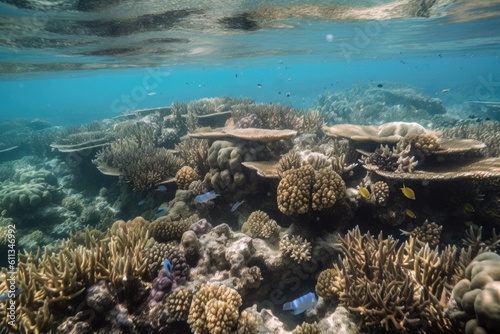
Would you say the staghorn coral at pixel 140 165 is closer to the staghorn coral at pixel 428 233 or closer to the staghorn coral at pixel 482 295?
the staghorn coral at pixel 428 233

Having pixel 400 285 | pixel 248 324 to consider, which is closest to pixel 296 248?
pixel 248 324

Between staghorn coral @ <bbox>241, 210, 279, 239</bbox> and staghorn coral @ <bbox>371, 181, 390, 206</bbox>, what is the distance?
243cm

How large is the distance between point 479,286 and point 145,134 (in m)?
13.2

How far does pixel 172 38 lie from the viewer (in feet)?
60.2

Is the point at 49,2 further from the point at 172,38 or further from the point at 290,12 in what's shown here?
the point at 290,12

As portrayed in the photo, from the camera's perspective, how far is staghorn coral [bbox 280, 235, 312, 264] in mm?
5703

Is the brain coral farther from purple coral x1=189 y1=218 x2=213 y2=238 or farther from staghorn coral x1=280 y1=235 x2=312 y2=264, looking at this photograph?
purple coral x1=189 y1=218 x2=213 y2=238

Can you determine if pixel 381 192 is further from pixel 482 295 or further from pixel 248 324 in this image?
pixel 248 324

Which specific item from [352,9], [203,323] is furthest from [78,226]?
[352,9]

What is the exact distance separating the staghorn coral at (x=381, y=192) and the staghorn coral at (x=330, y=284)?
2040 millimetres

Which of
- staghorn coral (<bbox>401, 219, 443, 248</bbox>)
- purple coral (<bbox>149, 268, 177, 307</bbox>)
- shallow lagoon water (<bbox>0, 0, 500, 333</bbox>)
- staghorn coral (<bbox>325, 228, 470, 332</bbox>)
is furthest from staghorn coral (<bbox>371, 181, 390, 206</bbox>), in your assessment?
purple coral (<bbox>149, 268, 177, 307</bbox>)

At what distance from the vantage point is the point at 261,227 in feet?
20.9

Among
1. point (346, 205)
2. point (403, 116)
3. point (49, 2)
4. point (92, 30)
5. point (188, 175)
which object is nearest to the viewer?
point (346, 205)

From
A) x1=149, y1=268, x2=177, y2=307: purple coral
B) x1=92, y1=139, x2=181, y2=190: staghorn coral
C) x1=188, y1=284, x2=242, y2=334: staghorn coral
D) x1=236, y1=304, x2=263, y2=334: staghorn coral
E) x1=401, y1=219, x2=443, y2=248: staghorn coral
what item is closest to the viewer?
x1=188, y1=284, x2=242, y2=334: staghorn coral
